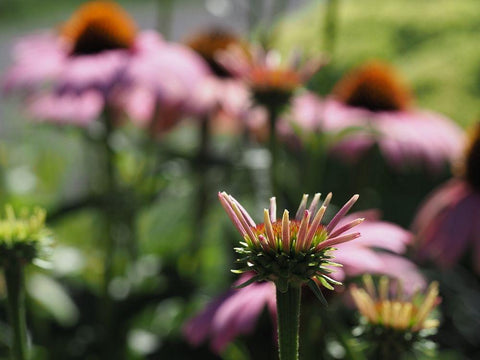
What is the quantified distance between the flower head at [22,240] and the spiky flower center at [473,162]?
535 millimetres

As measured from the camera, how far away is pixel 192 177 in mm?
930

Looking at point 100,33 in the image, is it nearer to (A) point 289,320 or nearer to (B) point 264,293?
(B) point 264,293

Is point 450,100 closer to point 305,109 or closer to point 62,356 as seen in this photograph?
point 305,109

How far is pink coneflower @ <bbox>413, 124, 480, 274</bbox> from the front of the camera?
74 centimetres

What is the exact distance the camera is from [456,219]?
76cm

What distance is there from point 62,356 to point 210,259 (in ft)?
0.94

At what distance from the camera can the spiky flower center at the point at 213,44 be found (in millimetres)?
1040

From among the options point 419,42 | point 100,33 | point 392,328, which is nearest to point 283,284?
point 392,328

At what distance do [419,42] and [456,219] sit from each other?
1128 millimetres

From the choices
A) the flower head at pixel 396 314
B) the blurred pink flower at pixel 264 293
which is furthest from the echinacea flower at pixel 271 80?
the flower head at pixel 396 314

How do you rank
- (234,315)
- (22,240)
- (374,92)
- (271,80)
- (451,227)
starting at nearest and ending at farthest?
1. (22,240)
2. (234,315)
3. (271,80)
4. (451,227)
5. (374,92)

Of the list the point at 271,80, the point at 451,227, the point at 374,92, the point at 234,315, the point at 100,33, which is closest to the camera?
the point at 234,315

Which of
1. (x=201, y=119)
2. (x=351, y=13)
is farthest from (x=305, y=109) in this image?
(x=351, y=13)

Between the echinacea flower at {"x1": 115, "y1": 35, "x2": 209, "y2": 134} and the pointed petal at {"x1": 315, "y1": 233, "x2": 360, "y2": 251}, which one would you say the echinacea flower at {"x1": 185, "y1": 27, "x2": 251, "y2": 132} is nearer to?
the echinacea flower at {"x1": 115, "y1": 35, "x2": 209, "y2": 134}
